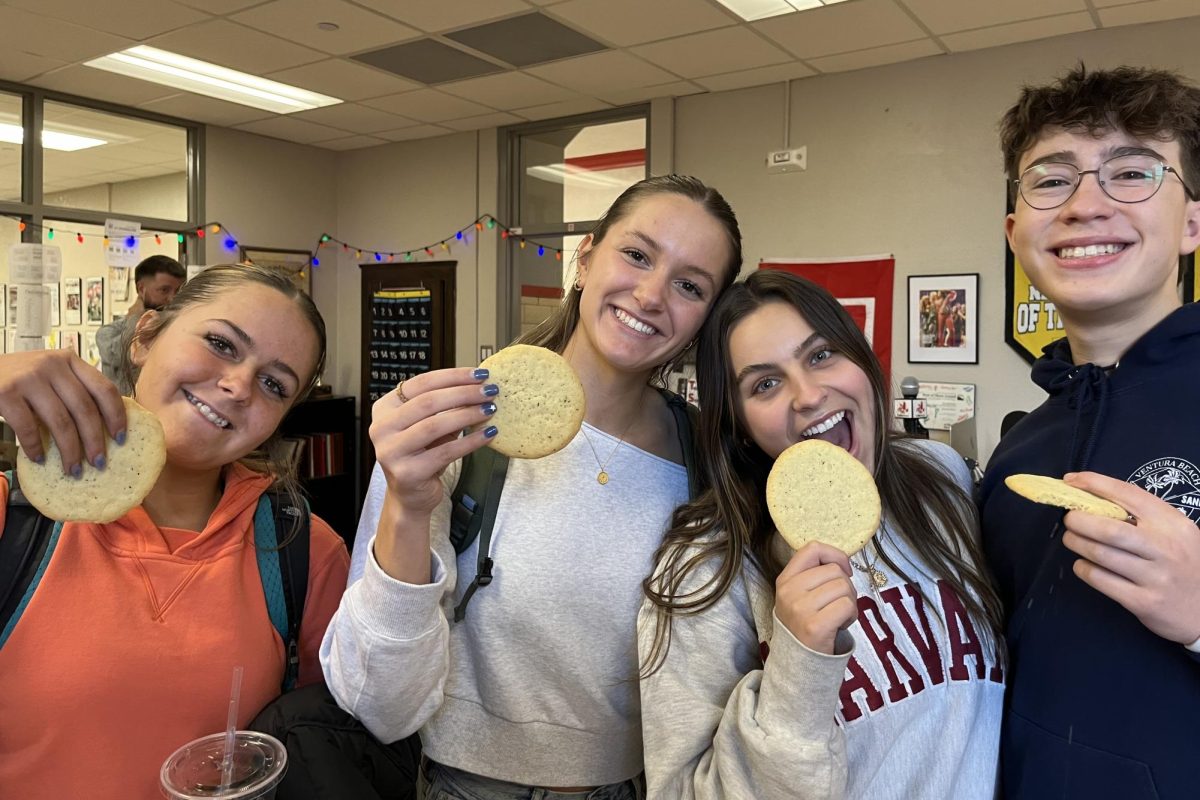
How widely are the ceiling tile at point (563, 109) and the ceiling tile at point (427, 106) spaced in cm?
29

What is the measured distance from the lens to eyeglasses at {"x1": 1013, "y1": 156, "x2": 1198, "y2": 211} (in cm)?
122

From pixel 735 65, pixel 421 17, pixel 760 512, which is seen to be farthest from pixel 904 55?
pixel 760 512

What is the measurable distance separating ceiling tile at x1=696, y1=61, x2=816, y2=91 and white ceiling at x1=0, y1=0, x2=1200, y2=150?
0.04 ft

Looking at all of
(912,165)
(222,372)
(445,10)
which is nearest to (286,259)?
(445,10)

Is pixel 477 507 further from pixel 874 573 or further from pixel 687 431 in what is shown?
pixel 874 573

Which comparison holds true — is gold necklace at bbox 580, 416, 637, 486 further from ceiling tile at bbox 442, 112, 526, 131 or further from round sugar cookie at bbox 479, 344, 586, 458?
ceiling tile at bbox 442, 112, 526, 131

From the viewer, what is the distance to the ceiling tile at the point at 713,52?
442cm

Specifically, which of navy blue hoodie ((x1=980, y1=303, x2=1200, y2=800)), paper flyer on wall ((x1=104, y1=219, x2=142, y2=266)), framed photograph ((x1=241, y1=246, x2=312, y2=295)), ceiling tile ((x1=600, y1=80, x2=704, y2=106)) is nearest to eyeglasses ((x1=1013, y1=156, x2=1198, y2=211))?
navy blue hoodie ((x1=980, y1=303, x2=1200, y2=800))

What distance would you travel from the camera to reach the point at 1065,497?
101 cm

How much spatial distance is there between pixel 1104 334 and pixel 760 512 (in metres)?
0.61

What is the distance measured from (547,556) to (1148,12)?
4431 mm

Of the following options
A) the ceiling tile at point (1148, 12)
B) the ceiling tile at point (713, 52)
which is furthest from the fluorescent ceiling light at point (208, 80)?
the ceiling tile at point (1148, 12)

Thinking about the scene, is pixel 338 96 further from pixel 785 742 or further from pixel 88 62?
pixel 785 742

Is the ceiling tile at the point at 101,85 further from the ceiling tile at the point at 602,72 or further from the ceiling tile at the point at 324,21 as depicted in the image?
the ceiling tile at the point at 602,72
